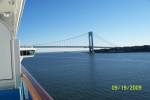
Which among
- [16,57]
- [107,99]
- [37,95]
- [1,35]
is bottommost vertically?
[107,99]

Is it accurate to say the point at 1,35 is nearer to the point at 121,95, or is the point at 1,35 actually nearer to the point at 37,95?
the point at 37,95

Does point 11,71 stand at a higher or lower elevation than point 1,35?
lower

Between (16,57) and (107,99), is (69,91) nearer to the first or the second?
(107,99)

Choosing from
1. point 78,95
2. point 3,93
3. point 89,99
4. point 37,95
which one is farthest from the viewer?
point 78,95

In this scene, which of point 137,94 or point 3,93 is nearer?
point 3,93

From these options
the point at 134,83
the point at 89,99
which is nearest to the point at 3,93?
the point at 89,99

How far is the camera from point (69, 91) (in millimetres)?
19766

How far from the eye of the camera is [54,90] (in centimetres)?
2039

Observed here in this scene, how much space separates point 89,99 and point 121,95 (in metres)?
3.39

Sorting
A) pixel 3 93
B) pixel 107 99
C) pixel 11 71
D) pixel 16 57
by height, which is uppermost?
pixel 16 57

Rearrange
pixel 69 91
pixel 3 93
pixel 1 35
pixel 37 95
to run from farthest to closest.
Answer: pixel 69 91 < pixel 37 95 < pixel 1 35 < pixel 3 93

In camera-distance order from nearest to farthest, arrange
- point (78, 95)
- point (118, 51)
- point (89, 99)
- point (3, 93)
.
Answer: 1. point (3, 93)
2. point (89, 99)
3. point (78, 95)
4. point (118, 51)

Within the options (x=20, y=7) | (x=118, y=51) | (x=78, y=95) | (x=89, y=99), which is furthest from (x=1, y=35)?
(x=118, y=51)

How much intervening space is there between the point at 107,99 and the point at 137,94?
3.43 meters
